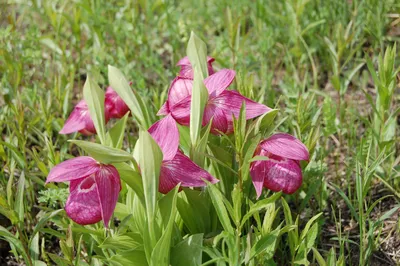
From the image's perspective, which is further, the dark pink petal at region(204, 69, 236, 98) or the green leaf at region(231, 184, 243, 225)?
the dark pink petal at region(204, 69, 236, 98)

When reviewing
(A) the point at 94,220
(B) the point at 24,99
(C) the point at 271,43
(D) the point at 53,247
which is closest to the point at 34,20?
(B) the point at 24,99

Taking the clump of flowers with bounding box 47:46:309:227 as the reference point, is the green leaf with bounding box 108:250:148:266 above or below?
below

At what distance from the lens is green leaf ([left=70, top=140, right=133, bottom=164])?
118cm

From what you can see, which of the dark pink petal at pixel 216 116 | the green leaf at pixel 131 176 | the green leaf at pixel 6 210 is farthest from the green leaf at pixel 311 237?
the green leaf at pixel 6 210

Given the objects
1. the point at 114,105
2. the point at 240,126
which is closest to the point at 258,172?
the point at 240,126

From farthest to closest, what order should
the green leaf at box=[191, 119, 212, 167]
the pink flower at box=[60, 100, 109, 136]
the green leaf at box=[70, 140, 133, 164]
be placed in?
the pink flower at box=[60, 100, 109, 136] → the green leaf at box=[191, 119, 212, 167] → the green leaf at box=[70, 140, 133, 164]

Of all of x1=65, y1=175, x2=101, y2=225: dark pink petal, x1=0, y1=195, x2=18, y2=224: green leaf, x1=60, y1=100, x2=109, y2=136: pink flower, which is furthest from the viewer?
x1=60, y1=100, x2=109, y2=136: pink flower

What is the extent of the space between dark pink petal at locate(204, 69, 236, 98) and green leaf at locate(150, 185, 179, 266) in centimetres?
29

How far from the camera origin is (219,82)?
4.77 ft

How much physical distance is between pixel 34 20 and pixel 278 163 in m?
2.30

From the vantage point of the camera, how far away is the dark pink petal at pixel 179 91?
1462 mm

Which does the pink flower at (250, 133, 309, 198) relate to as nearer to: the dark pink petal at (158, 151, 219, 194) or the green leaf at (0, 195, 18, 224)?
the dark pink petal at (158, 151, 219, 194)

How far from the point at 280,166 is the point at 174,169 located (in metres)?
0.28

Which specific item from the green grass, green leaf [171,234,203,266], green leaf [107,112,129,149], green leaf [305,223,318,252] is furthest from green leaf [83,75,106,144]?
green leaf [305,223,318,252]
